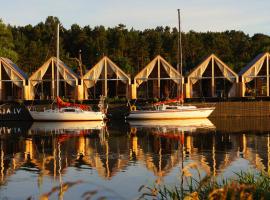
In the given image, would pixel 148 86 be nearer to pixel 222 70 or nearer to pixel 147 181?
pixel 222 70

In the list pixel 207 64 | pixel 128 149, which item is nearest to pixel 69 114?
pixel 207 64

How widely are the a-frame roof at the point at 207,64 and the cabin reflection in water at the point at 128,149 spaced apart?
1538 cm

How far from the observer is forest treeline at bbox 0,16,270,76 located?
8050 cm

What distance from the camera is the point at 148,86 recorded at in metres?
57.6

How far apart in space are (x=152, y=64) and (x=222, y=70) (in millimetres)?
7109

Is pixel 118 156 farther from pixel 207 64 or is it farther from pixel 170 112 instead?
pixel 207 64

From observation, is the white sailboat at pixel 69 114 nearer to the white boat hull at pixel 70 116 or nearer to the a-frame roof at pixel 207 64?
the white boat hull at pixel 70 116

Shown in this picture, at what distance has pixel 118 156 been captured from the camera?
2247 centimetres

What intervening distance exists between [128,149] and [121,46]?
63609 mm

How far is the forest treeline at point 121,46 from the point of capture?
264 ft

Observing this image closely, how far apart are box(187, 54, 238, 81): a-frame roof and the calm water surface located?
14442 millimetres

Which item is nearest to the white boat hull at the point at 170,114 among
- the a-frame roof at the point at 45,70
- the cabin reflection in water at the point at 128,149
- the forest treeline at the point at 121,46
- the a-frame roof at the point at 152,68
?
the a-frame roof at the point at 152,68

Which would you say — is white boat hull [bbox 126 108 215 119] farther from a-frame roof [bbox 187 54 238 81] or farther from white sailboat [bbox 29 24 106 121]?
a-frame roof [bbox 187 54 238 81]

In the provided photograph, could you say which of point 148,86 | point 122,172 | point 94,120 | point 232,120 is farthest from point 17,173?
point 148,86
